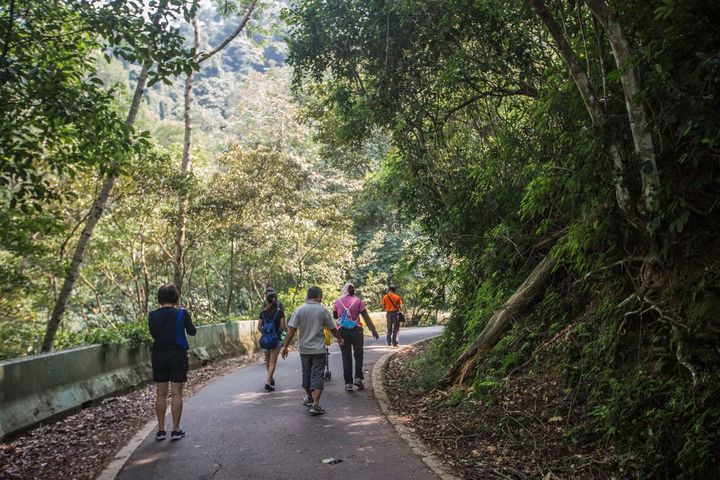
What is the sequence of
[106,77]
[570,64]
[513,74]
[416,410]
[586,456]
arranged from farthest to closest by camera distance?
[106,77] → [513,74] → [416,410] → [570,64] → [586,456]

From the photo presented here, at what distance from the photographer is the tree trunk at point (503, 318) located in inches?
351

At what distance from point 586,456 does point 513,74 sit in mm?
7258

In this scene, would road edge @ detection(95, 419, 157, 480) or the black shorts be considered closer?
road edge @ detection(95, 419, 157, 480)

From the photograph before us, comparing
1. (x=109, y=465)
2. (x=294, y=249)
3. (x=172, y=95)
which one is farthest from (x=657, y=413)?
(x=172, y=95)

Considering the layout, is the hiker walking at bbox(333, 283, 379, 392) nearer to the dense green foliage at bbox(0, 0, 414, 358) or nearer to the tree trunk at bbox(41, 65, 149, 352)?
the dense green foliage at bbox(0, 0, 414, 358)

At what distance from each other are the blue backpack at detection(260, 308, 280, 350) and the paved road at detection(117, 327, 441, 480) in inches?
36.1

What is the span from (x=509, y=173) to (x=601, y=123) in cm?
411

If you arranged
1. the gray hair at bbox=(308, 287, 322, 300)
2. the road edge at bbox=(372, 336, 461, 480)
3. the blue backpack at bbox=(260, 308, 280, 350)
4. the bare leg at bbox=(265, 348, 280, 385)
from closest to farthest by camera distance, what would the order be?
the road edge at bbox=(372, 336, 461, 480)
the gray hair at bbox=(308, 287, 322, 300)
the bare leg at bbox=(265, 348, 280, 385)
the blue backpack at bbox=(260, 308, 280, 350)

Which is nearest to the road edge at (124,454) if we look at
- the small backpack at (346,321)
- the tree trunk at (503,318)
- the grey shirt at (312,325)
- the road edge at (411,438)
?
the grey shirt at (312,325)

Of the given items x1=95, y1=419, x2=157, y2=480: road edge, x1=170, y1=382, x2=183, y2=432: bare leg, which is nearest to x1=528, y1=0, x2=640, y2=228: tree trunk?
x1=170, y1=382, x2=183, y2=432: bare leg

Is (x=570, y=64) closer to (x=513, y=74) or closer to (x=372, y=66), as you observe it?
(x=513, y=74)

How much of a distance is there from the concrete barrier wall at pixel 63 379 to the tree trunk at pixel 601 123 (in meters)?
7.72

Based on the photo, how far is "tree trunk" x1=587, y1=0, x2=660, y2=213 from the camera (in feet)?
18.8

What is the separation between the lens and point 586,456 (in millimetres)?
5457
